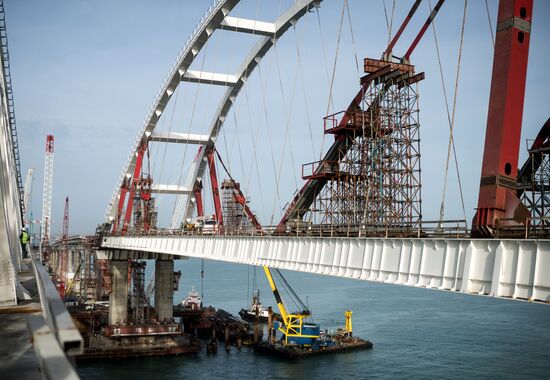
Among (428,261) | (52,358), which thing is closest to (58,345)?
(52,358)

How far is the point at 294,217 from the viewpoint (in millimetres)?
45594

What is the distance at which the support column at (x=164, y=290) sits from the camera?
60812 millimetres

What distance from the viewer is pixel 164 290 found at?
6125 cm

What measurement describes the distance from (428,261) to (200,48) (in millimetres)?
40982

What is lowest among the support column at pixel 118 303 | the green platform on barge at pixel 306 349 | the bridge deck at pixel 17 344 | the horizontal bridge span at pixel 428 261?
the green platform on barge at pixel 306 349

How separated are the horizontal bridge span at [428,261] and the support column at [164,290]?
35950mm

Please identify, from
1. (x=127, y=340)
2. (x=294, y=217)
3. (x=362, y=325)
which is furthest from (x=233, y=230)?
(x=362, y=325)

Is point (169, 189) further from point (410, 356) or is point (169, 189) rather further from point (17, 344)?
point (17, 344)

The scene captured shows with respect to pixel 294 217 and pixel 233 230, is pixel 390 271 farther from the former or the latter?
pixel 294 217

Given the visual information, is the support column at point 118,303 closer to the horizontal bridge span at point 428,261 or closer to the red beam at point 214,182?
the red beam at point 214,182

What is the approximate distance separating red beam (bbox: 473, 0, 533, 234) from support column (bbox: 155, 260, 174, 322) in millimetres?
49357

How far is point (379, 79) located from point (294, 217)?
1298cm

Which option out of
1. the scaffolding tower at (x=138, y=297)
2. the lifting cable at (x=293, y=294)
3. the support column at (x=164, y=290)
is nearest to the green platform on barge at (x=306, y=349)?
the lifting cable at (x=293, y=294)

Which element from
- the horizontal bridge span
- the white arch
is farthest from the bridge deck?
the white arch
